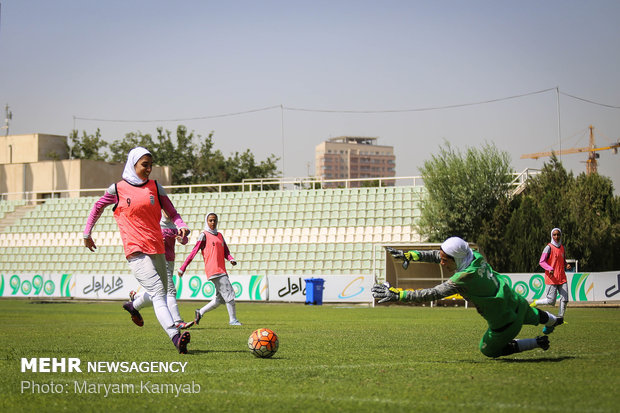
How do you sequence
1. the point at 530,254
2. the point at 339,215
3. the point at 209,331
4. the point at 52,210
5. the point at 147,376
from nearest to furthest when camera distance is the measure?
the point at 147,376 → the point at 209,331 → the point at 530,254 → the point at 339,215 → the point at 52,210

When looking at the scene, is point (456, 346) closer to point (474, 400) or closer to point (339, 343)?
point (339, 343)

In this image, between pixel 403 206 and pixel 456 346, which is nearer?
pixel 456 346

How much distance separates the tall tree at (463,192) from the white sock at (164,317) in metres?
31.2

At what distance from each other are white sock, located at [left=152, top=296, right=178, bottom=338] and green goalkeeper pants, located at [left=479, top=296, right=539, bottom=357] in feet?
12.0

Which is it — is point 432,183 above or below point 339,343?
above

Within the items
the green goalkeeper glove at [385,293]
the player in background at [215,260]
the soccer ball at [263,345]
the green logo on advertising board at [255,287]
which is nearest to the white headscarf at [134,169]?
the soccer ball at [263,345]

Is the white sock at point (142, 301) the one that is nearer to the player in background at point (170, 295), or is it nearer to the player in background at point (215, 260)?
the player in background at point (170, 295)

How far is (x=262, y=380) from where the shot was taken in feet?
23.6

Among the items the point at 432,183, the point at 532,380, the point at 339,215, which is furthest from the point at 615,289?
the point at 532,380

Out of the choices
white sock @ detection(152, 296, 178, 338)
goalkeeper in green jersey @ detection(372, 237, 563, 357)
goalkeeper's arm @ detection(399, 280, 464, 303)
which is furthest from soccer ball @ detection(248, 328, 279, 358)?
goalkeeper's arm @ detection(399, 280, 464, 303)

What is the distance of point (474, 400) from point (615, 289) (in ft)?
82.8

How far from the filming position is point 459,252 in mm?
8523

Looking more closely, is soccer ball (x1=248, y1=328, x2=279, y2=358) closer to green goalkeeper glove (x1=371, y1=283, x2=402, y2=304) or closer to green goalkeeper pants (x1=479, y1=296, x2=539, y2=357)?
green goalkeeper glove (x1=371, y1=283, x2=402, y2=304)

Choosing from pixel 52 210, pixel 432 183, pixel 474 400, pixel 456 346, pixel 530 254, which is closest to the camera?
pixel 474 400
